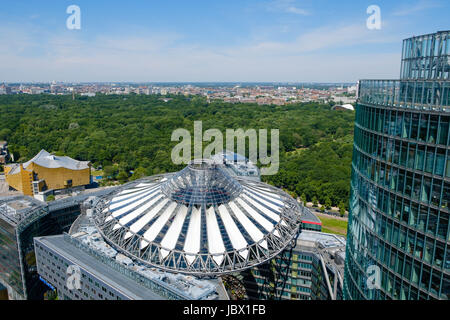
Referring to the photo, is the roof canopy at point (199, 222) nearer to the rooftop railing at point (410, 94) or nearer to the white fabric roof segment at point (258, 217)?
the white fabric roof segment at point (258, 217)

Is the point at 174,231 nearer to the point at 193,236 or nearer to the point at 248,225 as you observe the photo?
the point at 193,236

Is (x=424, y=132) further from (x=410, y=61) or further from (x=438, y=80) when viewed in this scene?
(x=410, y=61)

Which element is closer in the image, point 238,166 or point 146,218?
point 146,218

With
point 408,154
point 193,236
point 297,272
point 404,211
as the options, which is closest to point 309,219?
point 297,272

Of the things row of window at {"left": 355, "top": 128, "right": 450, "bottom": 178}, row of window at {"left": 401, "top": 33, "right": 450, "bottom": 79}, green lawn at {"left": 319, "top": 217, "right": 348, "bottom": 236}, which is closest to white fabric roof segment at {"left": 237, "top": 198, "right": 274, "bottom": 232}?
row of window at {"left": 355, "top": 128, "right": 450, "bottom": 178}

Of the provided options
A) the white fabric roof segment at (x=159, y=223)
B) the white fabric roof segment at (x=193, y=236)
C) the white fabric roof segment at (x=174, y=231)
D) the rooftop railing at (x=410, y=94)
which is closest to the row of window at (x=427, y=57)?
the rooftop railing at (x=410, y=94)
